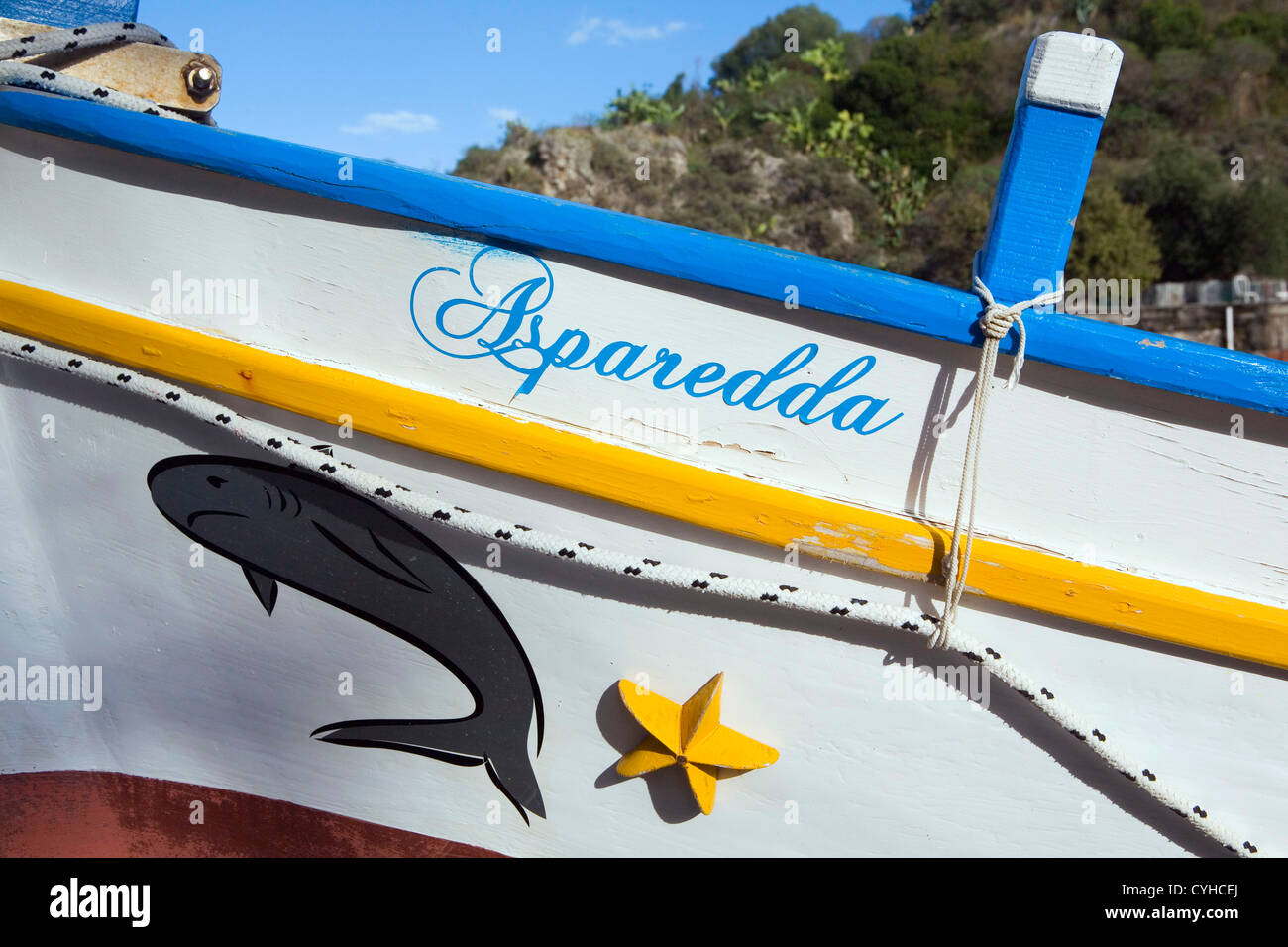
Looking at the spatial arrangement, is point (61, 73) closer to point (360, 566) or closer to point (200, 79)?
point (200, 79)

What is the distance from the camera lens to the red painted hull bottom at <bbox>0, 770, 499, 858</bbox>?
1.90 meters

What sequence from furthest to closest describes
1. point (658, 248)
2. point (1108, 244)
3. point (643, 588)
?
point (1108, 244)
point (643, 588)
point (658, 248)

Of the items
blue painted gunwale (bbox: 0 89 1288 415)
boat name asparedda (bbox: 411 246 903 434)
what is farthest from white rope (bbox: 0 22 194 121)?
boat name asparedda (bbox: 411 246 903 434)

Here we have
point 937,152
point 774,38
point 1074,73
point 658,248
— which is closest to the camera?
point 1074,73

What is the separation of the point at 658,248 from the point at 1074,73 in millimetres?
725

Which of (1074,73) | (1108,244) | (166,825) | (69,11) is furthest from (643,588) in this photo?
(1108,244)

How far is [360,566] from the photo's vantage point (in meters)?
1.69

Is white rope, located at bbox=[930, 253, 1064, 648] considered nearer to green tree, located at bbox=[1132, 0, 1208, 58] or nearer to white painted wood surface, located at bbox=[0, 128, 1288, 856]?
white painted wood surface, located at bbox=[0, 128, 1288, 856]

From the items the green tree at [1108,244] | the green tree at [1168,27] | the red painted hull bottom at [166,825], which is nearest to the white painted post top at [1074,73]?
the red painted hull bottom at [166,825]

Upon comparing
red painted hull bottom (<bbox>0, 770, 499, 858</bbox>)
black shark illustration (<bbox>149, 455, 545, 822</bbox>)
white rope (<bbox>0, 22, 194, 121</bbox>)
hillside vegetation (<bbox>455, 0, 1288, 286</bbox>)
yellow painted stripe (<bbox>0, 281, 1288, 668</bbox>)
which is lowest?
red painted hull bottom (<bbox>0, 770, 499, 858</bbox>)

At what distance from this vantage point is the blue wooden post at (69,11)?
167 centimetres

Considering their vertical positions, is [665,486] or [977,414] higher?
[977,414]
